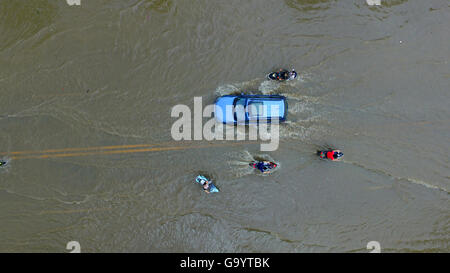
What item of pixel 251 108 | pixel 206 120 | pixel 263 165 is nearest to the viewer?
pixel 251 108

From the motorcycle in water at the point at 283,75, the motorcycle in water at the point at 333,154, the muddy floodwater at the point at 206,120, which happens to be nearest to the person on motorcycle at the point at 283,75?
the motorcycle in water at the point at 283,75

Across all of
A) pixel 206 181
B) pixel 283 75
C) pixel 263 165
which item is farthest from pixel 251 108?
pixel 206 181

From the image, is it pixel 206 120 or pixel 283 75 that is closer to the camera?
pixel 283 75

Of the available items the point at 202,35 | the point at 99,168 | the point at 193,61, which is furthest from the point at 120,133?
the point at 202,35

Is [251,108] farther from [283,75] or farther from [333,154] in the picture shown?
[333,154]

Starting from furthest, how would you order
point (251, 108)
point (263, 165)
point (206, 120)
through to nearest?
point (206, 120) < point (263, 165) < point (251, 108)
